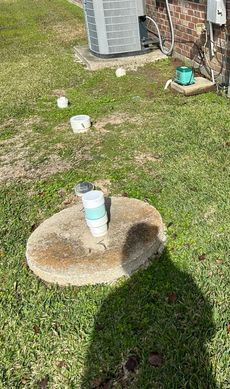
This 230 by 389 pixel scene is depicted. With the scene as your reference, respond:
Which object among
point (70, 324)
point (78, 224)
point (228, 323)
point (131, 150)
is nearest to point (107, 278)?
point (70, 324)

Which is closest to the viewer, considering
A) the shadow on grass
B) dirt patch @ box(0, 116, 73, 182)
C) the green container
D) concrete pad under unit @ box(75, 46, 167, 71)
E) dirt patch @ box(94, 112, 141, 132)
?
the shadow on grass

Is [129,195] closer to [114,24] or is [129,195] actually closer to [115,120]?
[115,120]

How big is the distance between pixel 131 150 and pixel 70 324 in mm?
2408

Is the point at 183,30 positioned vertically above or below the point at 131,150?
above

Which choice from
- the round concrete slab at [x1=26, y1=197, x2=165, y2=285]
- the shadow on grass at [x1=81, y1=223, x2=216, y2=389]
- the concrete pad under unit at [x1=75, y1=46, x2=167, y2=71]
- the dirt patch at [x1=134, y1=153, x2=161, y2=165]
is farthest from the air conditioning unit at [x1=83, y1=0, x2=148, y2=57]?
the shadow on grass at [x1=81, y1=223, x2=216, y2=389]

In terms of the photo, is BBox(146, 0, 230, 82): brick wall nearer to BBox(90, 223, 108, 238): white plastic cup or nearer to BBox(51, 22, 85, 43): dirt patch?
BBox(51, 22, 85, 43): dirt patch

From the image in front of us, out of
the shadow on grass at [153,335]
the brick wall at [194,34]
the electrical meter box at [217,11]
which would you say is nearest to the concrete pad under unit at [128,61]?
the brick wall at [194,34]

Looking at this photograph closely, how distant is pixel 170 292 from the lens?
8.43ft

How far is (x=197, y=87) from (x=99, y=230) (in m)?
3.61

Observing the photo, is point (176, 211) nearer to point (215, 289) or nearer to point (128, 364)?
point (215, 289)

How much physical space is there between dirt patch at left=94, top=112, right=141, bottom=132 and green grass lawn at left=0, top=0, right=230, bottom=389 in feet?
0.11

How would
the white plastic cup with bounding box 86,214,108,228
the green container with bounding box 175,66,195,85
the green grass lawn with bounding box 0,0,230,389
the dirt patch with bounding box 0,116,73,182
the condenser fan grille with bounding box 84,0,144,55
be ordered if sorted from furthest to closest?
the condenser fan grille with bounding box 84,0,144,55, the green container with bounding box 175,66,195,85, the dirt patch with bounding box 0,116,73,182, the white plastic cup with bounding box 86,214,108,228, the green grass lawn with bounding box 0,0,230,389

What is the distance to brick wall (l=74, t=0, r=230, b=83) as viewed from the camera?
5.41 meters

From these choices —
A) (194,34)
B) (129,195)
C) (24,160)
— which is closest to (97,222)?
(129,195)
